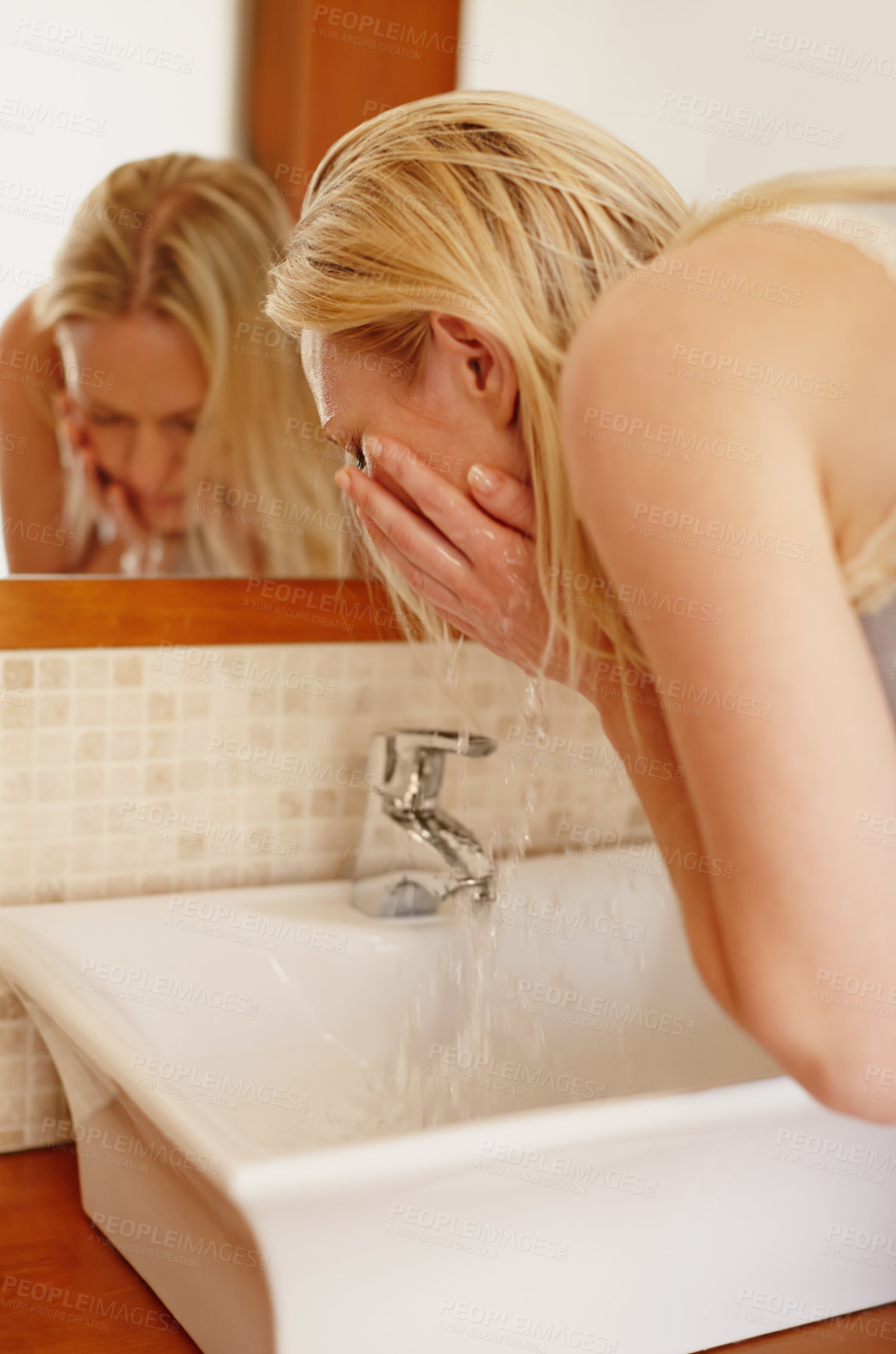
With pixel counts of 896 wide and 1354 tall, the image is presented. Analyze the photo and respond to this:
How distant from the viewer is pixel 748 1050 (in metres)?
1.04

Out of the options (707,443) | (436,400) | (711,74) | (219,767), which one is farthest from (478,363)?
(711,74)

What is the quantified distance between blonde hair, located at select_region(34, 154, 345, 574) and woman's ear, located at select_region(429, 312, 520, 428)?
36cm

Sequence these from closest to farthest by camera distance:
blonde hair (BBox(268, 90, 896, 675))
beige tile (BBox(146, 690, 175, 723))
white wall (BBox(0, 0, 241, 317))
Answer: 1. blonde hair (BBox(268, 90, 896, 675))
2. white wall (BBox(0, 0, 241, 317))
3. beige tile (BBox(146, 690, 175, 723))

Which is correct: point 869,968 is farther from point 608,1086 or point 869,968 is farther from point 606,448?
point 608,1086

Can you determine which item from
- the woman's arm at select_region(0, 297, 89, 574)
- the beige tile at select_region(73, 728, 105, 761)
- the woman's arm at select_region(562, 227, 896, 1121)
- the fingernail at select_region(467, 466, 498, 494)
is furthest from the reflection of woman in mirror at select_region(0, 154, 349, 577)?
the woman's arm at select_region(562, 227, 896, 1121)

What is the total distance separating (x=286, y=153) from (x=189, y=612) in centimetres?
36

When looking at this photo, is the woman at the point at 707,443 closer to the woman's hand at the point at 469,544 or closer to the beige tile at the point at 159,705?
the woman's hand at the point at 469,544

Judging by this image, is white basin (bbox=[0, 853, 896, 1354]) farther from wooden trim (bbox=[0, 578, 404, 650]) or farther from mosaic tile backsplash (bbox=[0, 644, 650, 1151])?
wooden trim (bbox=[0, 578, 404, 650])

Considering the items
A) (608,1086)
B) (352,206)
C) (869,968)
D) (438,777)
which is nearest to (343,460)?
(438,777)

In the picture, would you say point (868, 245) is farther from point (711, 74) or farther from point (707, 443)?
point (711, 74)

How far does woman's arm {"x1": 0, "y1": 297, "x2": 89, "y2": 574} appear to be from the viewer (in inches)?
36.8

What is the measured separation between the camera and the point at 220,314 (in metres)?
1.00

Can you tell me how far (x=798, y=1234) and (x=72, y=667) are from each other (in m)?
0.62

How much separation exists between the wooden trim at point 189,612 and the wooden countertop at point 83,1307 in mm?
392
